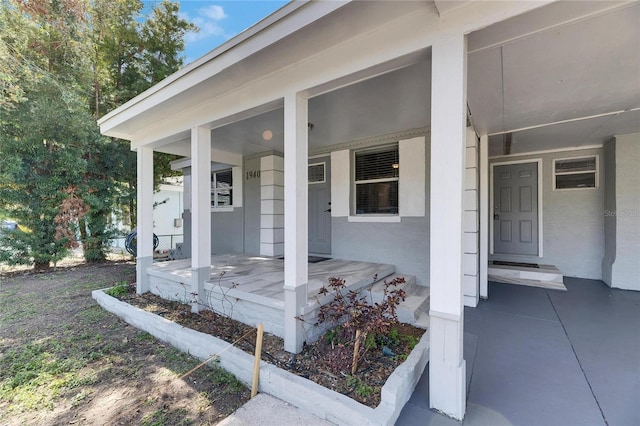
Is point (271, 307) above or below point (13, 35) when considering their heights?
below

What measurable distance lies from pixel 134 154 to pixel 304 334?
777 cm

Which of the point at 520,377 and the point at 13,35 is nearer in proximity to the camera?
the point at 520,377

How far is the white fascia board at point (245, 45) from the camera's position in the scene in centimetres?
195

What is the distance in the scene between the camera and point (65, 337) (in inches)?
121

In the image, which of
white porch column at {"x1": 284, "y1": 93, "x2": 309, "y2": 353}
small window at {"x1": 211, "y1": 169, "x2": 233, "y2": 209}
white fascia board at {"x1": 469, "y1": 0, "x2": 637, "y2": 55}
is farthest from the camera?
small window at {"x1": 211, "y1": 169, "x2": 233, "y2": 209}

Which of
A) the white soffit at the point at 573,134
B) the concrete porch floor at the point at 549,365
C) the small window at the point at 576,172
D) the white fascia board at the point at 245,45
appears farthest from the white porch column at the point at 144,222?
the small window at the point at 576,172

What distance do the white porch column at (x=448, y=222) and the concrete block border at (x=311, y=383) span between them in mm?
265

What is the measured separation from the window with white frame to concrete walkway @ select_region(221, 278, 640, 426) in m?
2.00

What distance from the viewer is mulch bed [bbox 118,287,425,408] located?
78.0 inches

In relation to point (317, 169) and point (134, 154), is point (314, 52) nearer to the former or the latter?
point (317, 169)

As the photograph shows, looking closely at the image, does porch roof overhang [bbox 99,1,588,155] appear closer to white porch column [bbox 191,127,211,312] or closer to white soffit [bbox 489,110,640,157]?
white porch column [bbox 191,127,211,312]

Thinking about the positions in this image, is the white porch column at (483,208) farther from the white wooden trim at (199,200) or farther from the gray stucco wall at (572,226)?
the white wooden trim at (199,200)

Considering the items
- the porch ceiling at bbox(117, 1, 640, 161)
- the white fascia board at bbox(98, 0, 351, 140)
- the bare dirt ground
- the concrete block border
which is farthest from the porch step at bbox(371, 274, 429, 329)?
the white fascia board at bbox(98, 0, 351, 140)

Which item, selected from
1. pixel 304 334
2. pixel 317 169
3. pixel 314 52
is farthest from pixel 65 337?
pixel 317 169
